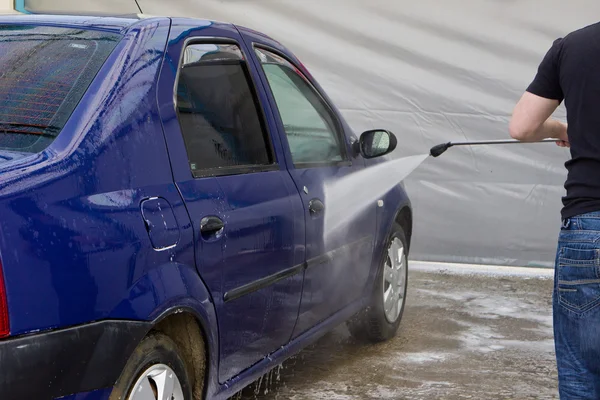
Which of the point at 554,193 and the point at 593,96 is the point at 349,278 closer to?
the point at 593,96

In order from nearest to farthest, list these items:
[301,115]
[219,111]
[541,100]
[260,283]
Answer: [541,100]
[260,283]
[219,111]
[301,115]

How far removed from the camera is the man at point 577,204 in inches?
115

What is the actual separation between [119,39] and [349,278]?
1931mm

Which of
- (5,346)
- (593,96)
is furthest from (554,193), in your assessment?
(5,346)

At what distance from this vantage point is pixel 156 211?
2.97 meters

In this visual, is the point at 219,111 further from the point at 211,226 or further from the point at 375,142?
the point at 375,142

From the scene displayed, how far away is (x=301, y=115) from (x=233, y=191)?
1235 millimetres

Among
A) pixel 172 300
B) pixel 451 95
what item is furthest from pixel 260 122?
pixel 451 95

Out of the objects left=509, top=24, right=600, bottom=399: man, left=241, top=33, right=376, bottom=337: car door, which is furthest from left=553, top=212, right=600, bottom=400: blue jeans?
left=241, top=33, right=376, bottom=337: car door

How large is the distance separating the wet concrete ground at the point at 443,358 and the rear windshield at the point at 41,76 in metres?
1.93

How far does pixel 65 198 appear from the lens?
2.60 meters

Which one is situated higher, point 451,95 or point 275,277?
point 451,95

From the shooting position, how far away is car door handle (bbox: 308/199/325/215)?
13.7ft

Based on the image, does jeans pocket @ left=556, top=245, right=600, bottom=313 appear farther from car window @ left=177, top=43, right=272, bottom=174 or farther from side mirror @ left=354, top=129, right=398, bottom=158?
side mirror @ left=354, top=129, right=398, bottom=158
